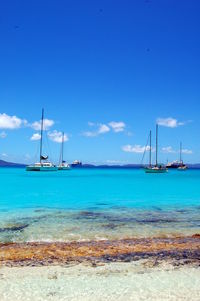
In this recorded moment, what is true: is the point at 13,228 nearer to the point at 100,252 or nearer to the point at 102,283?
the point at 100,252

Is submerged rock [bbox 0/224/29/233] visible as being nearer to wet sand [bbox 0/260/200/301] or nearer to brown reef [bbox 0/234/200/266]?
brown reef [bbox 0/234/200/266]

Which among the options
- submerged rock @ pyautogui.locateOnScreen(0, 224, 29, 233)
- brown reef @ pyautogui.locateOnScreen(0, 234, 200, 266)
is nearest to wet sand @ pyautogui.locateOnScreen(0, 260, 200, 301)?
brown reef @ pyautogui.locateOnScreen(0, 234, 200, 266)

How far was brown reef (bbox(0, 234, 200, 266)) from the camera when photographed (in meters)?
10.7

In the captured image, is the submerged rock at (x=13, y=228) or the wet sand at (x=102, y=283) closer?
the wet sand at (x=102, y=283)

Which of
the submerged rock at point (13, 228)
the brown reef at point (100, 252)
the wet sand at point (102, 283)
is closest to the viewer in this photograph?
the wet sand at point (102, 283)

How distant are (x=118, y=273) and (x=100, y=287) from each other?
1.20 m

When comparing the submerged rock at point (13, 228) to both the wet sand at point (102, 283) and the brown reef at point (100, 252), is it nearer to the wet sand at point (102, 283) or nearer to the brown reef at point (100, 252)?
the brown reef at point (100, 252)

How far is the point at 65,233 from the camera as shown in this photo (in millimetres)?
16766

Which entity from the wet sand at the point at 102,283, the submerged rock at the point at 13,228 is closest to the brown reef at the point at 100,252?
the wet sand at the point at 102,283

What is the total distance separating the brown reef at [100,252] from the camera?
35.1 ft

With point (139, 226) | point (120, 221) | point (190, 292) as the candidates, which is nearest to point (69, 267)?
point (190, 292)

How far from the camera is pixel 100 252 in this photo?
38.4ft

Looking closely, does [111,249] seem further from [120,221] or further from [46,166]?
[46,166]

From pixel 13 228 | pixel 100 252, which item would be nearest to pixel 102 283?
pixel 100 252
